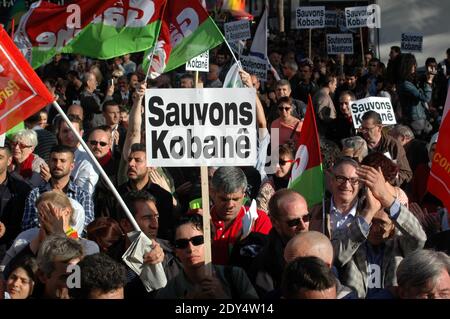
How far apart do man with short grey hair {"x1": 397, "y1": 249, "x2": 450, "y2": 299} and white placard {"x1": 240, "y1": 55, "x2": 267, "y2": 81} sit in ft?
29.6

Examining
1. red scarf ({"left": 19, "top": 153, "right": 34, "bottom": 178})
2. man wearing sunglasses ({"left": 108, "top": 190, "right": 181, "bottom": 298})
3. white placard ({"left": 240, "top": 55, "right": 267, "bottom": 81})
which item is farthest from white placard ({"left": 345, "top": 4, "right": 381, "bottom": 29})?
man wearing sunglasses ({"left": 108, "top": 190, "right": 181, "bottom": 298})

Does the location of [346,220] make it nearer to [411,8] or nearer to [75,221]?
[75,221]

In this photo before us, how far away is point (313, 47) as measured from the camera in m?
26.0

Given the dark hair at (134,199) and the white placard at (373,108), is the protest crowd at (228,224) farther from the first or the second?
the white placard at (373,108)

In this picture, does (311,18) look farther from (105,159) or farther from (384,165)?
(384,165)

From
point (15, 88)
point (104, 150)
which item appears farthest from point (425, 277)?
point (104, 150)

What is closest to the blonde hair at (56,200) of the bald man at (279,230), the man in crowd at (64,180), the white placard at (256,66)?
the man in crowd at (64,180)

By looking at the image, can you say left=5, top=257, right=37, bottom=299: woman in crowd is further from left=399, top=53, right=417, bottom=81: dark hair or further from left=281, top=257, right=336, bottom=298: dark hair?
left=399, top=53, right=417, bottom=81: dark hair

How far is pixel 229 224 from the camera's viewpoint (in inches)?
279

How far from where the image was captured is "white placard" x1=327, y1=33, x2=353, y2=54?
1784 cm

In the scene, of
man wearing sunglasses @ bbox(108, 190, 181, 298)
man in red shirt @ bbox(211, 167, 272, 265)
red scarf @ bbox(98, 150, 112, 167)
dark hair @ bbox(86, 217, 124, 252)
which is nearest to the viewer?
man wearing sunglasses @ bbox(108, 190, 181, 298)

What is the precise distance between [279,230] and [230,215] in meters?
0.71

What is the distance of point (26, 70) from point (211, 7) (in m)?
19.2
